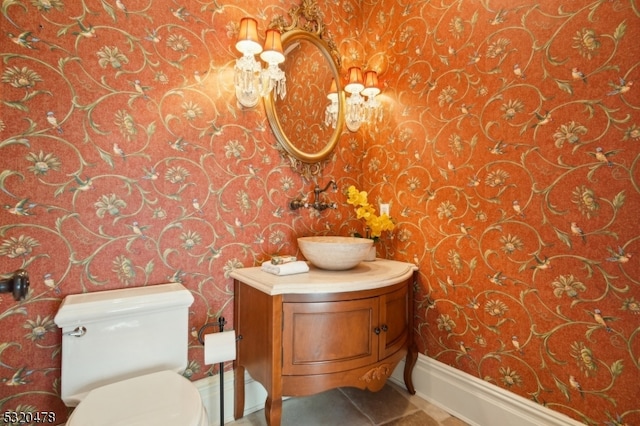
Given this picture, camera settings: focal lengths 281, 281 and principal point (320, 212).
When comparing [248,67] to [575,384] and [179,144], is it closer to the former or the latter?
[179,144]

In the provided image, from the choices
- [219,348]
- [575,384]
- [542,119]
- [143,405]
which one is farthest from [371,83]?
[143,405]

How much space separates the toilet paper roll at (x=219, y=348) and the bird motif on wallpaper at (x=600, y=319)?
1.46 meters

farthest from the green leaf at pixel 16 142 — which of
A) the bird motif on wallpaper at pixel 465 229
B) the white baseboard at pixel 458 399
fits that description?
the bird motif on wallpaper at pixel 465 229

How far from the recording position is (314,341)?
121 cm

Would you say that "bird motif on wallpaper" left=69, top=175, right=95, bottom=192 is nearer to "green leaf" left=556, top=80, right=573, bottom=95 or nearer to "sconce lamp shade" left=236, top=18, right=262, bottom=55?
"sconce lamp shade" left=236, top=18, right=262, bottom=55

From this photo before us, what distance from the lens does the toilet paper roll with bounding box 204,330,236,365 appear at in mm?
1164

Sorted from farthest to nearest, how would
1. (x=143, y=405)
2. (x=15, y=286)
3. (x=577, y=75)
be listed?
(x=577, y=75)
(x=143, y=405)
(x=15, y=286)

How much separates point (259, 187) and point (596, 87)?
1566mm

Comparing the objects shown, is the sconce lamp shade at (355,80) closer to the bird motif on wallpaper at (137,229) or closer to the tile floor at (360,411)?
the bird motif on wallpaper at (137,229)

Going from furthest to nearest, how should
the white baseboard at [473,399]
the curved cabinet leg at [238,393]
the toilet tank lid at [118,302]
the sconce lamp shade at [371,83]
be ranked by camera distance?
the sconce lamp shade at [371,83] → the curved cabinet leg at [238,393] → the white baseboard at [473,399] → the toilet tank lid at [118,302]

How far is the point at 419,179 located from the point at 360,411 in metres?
1.38

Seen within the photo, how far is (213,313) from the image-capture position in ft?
4.79

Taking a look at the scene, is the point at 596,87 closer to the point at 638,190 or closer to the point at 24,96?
the point at 638,190

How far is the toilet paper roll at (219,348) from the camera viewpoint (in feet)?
3.82
